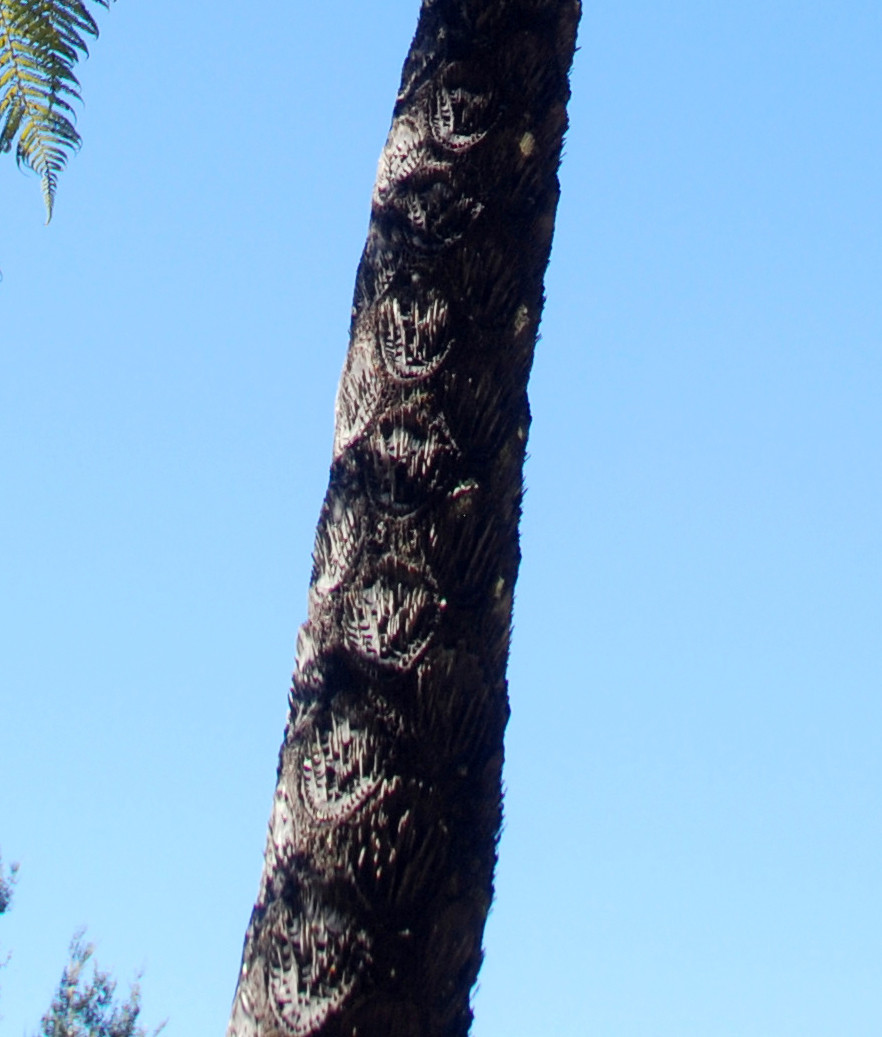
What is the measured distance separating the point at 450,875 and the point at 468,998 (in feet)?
Result: 0.56

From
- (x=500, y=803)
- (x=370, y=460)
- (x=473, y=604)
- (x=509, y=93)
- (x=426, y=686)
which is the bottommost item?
(x=500, y=803)

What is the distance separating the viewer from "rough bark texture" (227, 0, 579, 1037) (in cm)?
178

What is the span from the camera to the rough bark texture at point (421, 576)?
1.78 m

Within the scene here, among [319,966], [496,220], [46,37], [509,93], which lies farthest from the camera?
[46,37]

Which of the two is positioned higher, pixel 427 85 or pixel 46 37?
pixel 46 37

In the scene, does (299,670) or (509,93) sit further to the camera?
(509,93)

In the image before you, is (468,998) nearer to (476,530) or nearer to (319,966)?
(319,966)

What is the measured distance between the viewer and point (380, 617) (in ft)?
6.53

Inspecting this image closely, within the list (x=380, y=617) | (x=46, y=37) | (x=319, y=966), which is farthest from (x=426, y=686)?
(x=46, y=37)

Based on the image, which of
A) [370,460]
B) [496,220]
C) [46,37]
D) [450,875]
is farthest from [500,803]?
[46,37]

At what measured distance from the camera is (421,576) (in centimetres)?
201

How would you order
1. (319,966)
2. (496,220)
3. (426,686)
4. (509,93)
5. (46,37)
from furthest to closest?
(46,37) → (509,93) → (496,220) → (426,686) → (319,966)

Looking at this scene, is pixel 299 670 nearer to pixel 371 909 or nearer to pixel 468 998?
pixel 371 909

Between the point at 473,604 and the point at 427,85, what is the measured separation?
1148 mm
